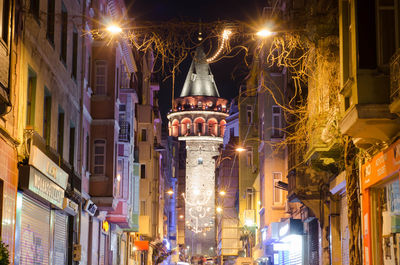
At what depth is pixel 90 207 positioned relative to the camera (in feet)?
89.2

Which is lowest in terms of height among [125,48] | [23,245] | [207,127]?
[23,245]

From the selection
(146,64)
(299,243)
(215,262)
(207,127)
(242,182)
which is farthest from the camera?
(207,127)

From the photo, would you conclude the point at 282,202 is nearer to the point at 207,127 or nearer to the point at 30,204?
the point at 30,204

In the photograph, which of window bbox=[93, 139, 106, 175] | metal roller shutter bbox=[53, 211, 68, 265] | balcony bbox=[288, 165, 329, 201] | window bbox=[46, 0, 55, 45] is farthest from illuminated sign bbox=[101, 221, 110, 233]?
window bbox=[46, 0, 55, 45]

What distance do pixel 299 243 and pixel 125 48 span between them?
13230 mm

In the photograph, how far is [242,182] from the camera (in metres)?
60.1

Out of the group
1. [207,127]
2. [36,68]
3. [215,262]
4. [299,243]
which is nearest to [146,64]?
[299,243]

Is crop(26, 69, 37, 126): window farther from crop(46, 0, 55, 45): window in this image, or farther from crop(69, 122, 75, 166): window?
crop(69, 122, 75, 166): window

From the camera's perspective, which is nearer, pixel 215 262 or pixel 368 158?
pixel 368 158

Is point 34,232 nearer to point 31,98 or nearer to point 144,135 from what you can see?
point 31,98

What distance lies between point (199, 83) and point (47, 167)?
140 m

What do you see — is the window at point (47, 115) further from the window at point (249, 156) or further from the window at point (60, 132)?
the window at point (249, 156)

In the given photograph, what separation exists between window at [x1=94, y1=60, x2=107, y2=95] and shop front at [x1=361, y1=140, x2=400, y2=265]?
50.4 feet

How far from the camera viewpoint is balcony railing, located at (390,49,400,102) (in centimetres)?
1313
